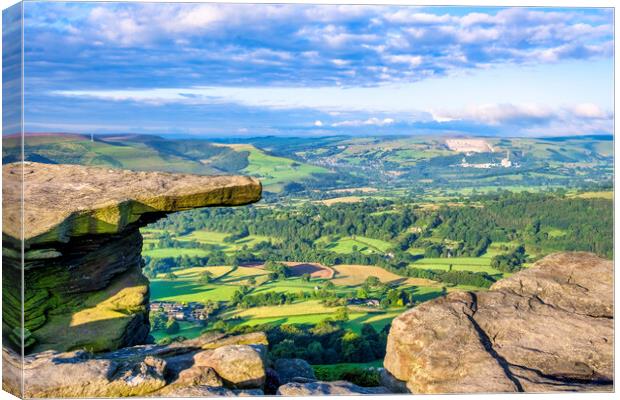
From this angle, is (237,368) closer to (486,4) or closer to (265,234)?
(486,4)

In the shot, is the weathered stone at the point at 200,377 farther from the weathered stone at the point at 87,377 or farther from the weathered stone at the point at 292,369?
the weathered stone at the point at 292,369

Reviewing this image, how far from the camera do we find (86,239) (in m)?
14.4

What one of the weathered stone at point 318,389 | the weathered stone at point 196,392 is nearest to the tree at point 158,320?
the weathered stone at point 196,392

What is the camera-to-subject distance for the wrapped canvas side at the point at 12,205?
12.1 meters

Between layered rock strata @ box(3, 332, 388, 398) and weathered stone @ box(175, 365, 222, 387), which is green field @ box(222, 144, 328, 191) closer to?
layered rock strata @ box(3, 332, 388, 398)

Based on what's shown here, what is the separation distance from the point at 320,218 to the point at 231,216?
921cm

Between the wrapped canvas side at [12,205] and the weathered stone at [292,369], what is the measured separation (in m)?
4.92

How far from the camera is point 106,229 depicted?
46.1 ft

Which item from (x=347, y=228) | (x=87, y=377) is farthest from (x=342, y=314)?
(x=347, y=228)

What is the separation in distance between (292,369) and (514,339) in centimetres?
446

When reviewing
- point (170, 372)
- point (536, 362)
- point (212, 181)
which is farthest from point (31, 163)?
point (536, 362)

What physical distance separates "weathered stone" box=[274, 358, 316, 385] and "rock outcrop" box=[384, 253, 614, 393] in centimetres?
191

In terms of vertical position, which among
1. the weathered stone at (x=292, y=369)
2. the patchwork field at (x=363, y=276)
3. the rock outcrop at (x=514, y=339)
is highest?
the rock outcrop at (x=514, y=339)

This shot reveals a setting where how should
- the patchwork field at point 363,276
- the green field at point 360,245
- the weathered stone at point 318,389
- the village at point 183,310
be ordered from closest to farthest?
the weathered stone at point 318,389 < the village at point 183,310 < the patchwork field at point 363,276 < the green field at point 360,245
